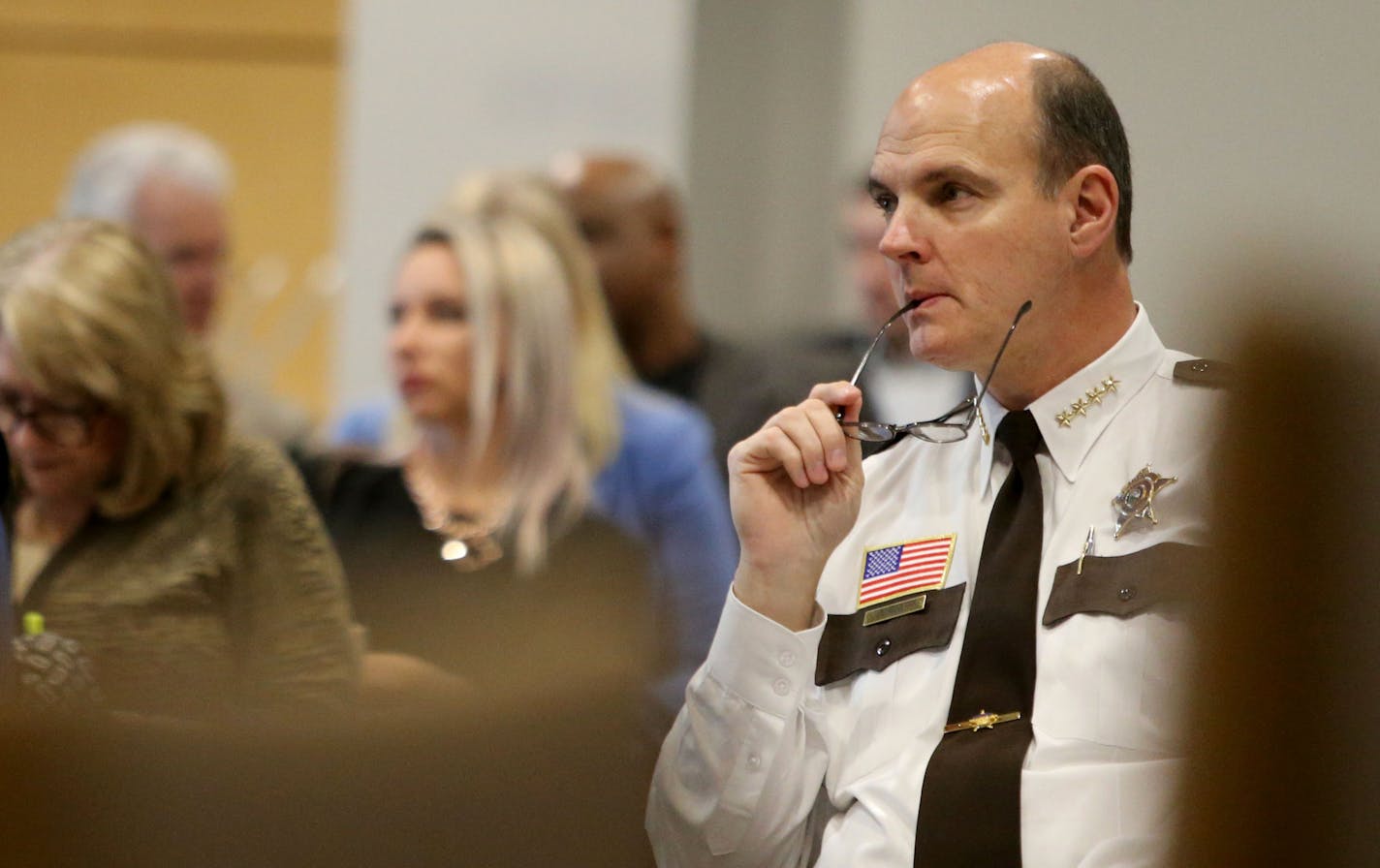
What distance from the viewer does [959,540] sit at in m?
1.44

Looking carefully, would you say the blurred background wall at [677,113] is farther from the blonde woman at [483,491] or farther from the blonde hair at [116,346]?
the blonde hair at [116,346]

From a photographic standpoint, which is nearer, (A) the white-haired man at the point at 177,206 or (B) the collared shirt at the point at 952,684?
(B) the collared shirt at the point at 952,684

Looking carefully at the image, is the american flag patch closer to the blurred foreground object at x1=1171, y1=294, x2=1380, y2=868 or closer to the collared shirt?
the collared shirt

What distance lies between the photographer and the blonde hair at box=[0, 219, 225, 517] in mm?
1736

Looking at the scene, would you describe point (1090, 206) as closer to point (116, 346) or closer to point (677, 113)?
point (116, 346)

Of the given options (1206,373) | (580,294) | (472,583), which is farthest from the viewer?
(580,294)

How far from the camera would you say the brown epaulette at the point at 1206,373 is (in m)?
0.94

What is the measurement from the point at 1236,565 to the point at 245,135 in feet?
16.2

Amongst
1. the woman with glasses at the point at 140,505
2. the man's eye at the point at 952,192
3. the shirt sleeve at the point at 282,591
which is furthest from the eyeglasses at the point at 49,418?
the man's eye at the point at 952,192

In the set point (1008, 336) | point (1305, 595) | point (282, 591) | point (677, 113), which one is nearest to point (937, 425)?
point (1008, 336)

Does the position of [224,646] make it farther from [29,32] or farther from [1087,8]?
[29,32]

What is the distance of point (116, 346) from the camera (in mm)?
1778

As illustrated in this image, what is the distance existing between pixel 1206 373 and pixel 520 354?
157 cm

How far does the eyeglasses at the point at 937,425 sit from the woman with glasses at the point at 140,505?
2.06 ft
